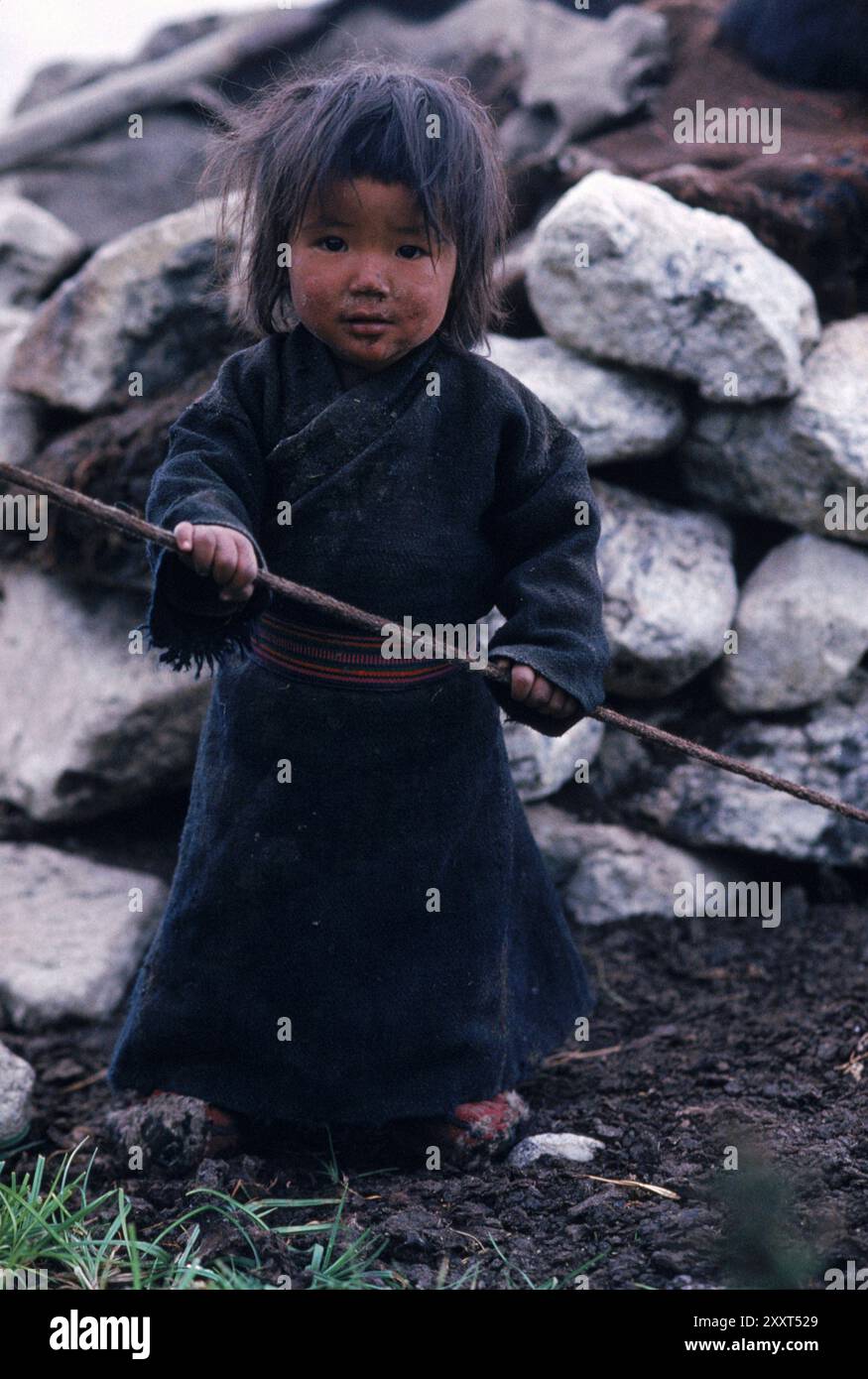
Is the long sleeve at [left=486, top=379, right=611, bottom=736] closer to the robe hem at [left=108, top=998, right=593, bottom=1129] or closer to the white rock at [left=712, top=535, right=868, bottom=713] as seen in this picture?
the robe hem at [left=108, top=998, right=593, bottom=1129]

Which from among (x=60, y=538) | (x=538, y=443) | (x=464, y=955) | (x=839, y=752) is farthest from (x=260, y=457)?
(x=839, y=752)

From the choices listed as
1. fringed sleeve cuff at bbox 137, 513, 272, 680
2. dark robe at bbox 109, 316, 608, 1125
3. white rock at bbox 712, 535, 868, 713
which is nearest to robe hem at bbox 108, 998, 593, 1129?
dark robe at bbox 109, 316, 608, 1125

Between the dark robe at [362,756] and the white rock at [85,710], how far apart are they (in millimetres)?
934

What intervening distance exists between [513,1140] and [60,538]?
6.34 ft

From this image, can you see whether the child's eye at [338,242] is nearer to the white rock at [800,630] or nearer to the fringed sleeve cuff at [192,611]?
the fringed sleeve cuff at [192,611]

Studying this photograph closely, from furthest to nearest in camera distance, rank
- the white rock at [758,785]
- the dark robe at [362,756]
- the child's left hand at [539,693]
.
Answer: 1. the white rock at [758,785]
2. the dark robe at [362,756]
3. the child's left hand at [539,693]

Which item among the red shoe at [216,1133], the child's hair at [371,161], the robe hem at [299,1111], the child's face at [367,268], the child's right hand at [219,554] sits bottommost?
the red shoe at [216,1133]

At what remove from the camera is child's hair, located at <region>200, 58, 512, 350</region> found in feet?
6.81

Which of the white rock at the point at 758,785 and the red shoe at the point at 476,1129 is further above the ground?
the white rock at the point at 758,785

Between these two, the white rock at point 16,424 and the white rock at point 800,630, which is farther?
the white rock at point 16,424

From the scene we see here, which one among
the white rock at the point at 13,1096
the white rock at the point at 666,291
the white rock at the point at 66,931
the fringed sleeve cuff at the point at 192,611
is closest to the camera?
the fringed sleeve cuff at the point at 192,611

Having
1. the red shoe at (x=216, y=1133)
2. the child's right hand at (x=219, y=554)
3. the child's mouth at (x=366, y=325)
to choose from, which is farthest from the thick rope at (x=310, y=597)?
the red shoe at (x=216, y=1133)

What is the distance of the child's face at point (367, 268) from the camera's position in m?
2.09

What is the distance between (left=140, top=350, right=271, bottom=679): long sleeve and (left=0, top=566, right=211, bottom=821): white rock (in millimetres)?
1148
